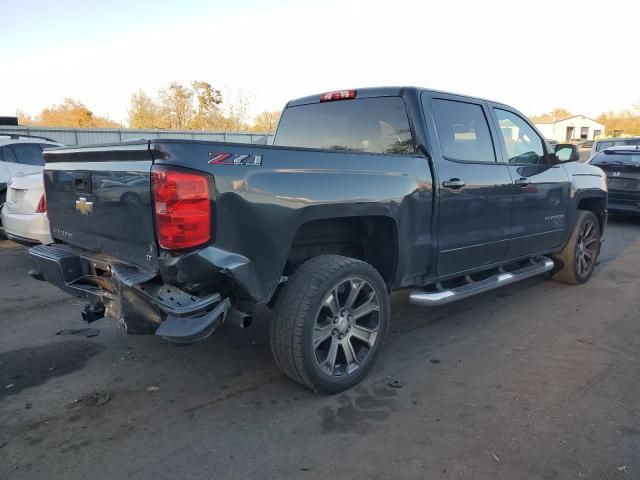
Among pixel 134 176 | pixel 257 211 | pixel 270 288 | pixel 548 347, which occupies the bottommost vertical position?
pixel 548 347

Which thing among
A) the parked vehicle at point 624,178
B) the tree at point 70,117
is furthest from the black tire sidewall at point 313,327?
the tree at point 70,117

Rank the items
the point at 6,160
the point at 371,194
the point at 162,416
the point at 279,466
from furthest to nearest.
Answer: the point at 6,160 → the point at 371,194 → the point at 162,416 → the point at 279,466

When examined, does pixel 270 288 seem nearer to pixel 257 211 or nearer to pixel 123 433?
pixel 257 211

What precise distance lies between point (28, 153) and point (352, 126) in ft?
24.0

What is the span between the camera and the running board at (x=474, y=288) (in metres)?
3.79

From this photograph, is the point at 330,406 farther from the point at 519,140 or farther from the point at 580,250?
the point at 580,250

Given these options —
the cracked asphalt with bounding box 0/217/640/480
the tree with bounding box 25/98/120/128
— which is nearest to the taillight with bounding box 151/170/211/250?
the cracked asphalt with bounding box 0/217/640/480

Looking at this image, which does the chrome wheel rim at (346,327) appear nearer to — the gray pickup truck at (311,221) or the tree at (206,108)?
the gray pickup truck at (311,221)

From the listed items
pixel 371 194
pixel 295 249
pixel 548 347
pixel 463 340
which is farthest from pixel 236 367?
pixel 548 347

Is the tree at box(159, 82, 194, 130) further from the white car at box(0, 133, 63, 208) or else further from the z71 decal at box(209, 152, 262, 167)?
the z71 decal at box(209, 152, 262, 167)

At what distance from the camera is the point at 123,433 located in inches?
111

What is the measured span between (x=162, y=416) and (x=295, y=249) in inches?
52.6

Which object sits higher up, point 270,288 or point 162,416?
point 270,288

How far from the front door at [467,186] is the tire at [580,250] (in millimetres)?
1563
